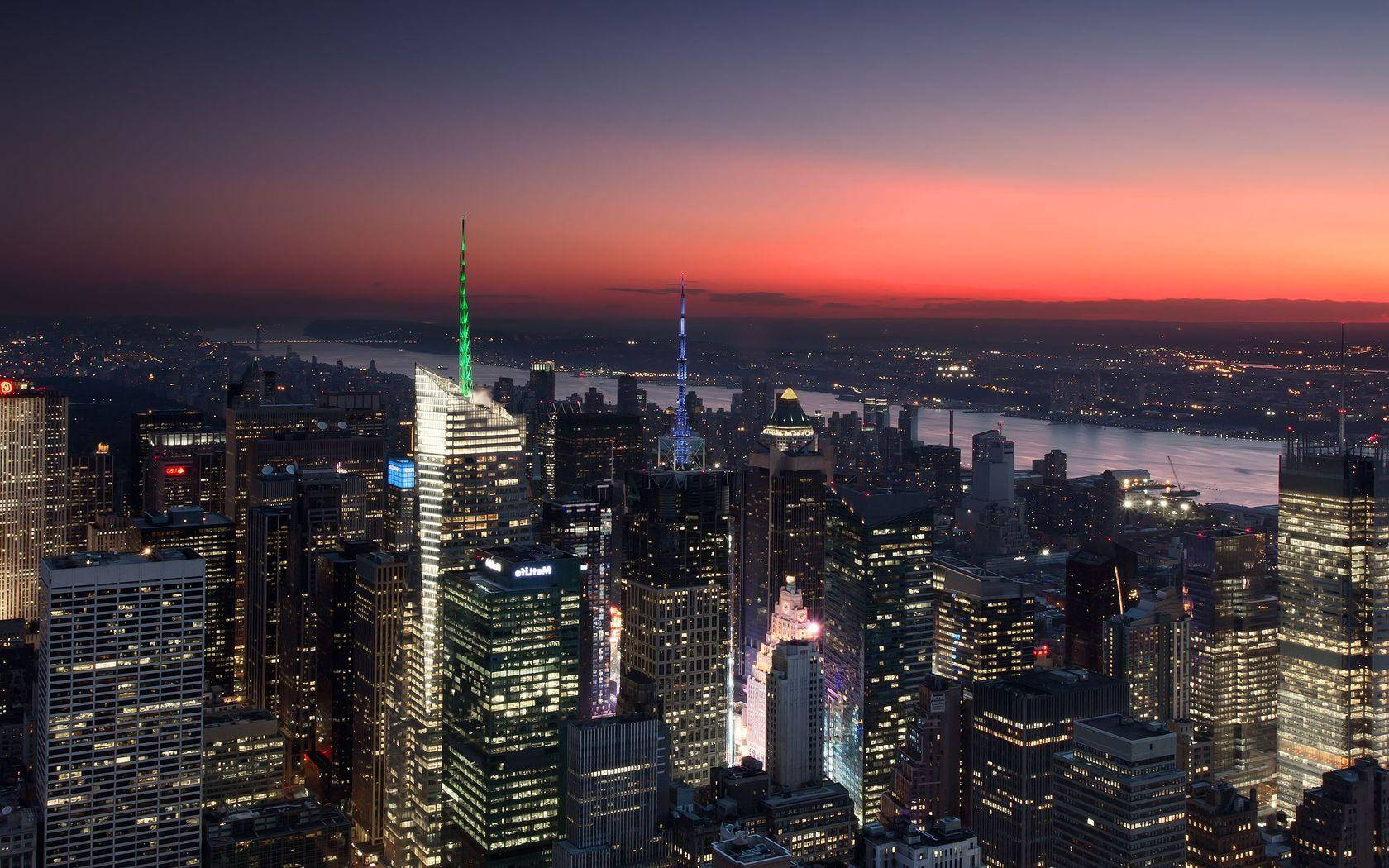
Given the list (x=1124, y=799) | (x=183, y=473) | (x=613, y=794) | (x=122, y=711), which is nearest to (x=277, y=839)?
(x=122, y=711)

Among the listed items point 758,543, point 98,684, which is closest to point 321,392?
point 758,543

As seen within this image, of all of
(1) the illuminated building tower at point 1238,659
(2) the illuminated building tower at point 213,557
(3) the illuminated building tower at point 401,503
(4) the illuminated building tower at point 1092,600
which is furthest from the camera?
(2) the illuminated building tower at point 213,557

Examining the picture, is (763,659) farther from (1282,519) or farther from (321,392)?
(321,392)

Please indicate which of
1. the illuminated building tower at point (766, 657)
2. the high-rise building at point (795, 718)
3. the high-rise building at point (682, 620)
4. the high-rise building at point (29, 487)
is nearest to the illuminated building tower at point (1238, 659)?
the high-rise building at point (795, 718)

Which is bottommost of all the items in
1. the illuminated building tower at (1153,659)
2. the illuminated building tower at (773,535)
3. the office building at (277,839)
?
the office building at (277,839)

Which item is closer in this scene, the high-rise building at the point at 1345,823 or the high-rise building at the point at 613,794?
the high-rise building at the point at 613,794

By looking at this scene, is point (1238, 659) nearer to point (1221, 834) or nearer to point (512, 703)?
point (1221, 834)

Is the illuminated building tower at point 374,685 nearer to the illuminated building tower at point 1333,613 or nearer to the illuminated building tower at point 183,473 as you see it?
the illuminated building tower at point 183,473
